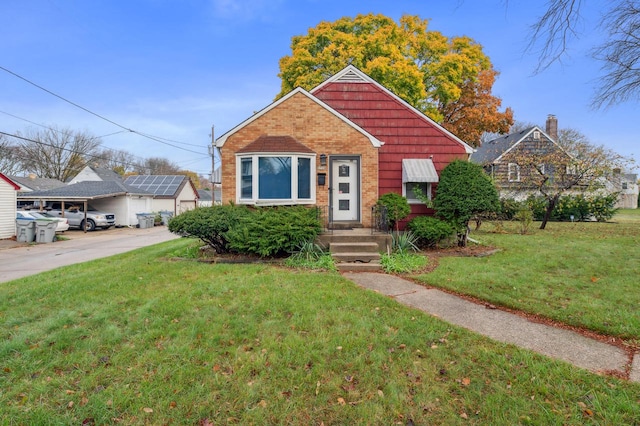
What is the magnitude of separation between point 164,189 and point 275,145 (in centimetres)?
2680

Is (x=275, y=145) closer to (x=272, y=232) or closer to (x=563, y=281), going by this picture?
(x=272, y=232)

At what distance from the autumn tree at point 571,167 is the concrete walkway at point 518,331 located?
13.1 meters

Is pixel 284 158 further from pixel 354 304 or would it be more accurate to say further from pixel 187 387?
pixel 187 387

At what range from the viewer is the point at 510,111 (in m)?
24.0

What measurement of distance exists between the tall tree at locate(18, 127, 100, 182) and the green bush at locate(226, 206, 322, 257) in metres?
43.8

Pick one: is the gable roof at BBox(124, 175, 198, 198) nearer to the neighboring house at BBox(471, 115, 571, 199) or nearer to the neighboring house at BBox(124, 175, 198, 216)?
the neighboring house at BBox(124, 175, 198, 216)

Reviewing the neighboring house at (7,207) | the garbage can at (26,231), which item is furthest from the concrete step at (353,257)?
the neighboring house at (7,207)

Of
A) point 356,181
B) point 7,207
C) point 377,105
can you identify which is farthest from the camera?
point 7,207

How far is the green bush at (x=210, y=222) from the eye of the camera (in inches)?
315

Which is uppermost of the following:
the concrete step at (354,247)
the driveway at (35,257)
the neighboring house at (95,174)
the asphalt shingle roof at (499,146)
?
the asphalt shingle roof at (499,146)

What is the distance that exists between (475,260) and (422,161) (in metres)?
3.98

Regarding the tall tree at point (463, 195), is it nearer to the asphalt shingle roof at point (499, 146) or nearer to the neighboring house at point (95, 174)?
the asphalt shingle roof at point (499, 146)

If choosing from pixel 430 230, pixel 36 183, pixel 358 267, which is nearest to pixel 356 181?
pixel 430 230

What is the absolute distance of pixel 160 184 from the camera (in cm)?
3272
